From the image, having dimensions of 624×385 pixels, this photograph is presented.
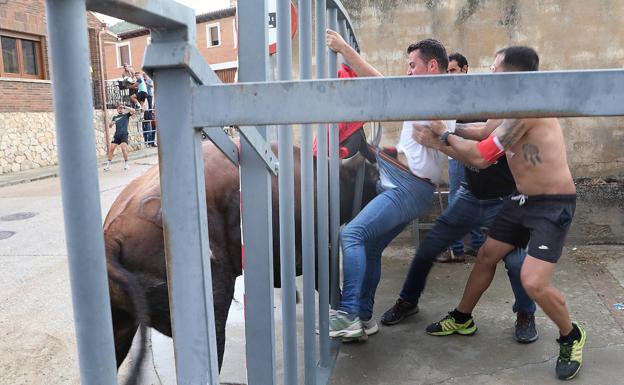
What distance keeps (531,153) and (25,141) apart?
13989 mm

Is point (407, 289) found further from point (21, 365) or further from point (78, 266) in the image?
point (78, 266)

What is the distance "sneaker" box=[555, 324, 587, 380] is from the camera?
2943mm

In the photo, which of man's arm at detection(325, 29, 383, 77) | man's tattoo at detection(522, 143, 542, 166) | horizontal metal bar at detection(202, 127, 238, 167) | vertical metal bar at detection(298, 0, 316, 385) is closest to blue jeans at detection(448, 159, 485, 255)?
man's tattoo at detection(522, 143, 542, 166)

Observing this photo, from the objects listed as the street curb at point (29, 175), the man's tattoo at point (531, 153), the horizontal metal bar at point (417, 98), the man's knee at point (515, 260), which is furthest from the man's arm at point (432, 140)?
the street curb at point (29, 175)

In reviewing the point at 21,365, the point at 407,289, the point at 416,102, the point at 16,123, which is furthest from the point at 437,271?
the point at 16,123

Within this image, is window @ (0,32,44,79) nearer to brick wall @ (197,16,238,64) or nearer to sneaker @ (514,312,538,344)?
sneaker @ (514,312,538,344)

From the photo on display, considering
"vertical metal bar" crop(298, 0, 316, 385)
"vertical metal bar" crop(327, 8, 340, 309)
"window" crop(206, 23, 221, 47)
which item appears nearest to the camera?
"vertical metal bar" crop(298, 0, 316, 385)

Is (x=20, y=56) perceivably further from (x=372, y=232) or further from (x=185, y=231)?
(x=185, y=231)

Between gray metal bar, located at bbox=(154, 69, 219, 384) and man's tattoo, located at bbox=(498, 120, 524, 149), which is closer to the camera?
gray metal bar, located at bbox=(154, 69, 219, 384)

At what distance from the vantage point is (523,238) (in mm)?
3250

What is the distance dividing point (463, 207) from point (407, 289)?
668 millimetres

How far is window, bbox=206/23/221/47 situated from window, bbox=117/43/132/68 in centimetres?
752

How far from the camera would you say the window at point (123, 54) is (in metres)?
40.2

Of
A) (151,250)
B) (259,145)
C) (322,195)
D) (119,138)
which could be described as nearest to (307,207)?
(322,195)
